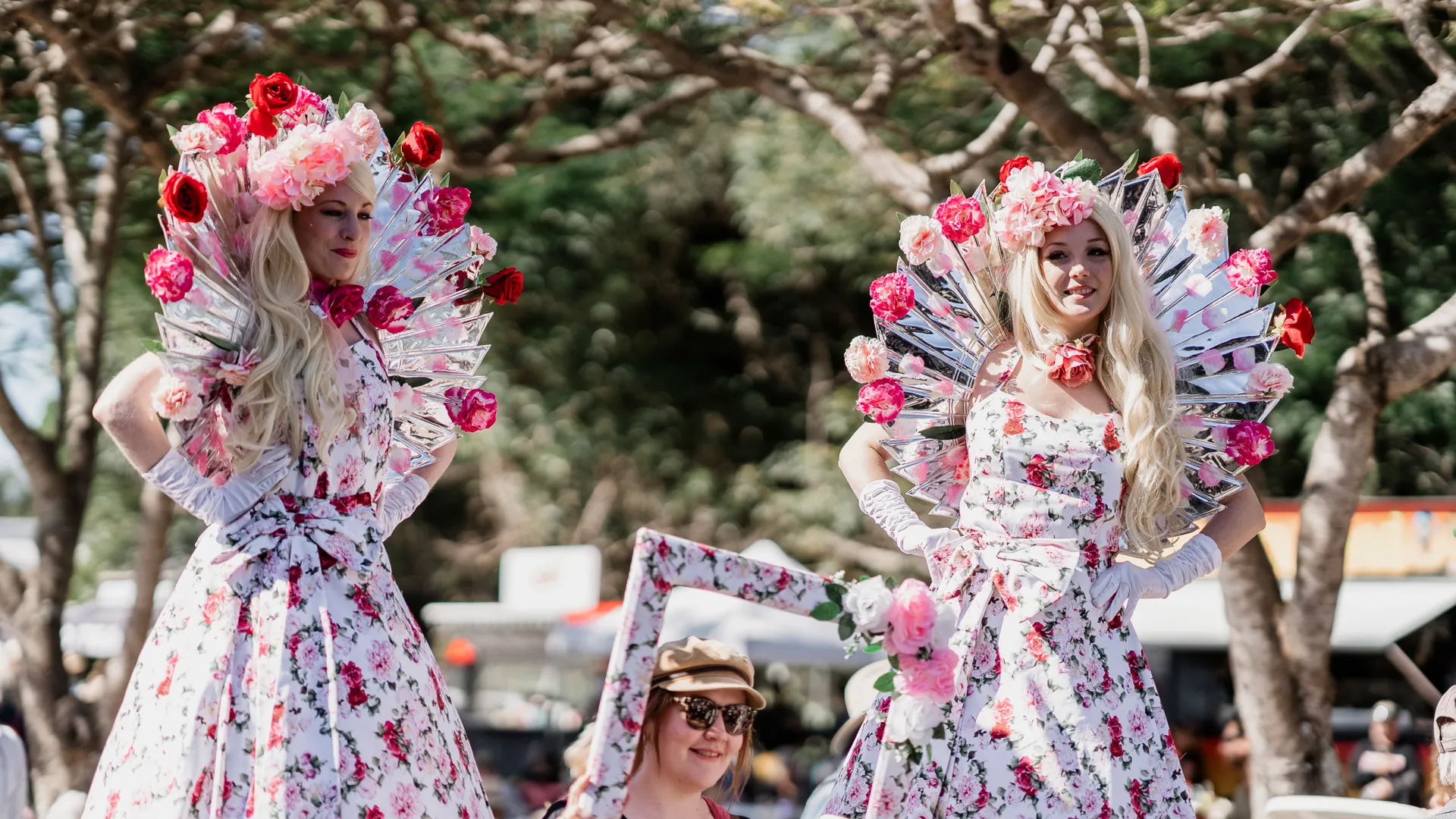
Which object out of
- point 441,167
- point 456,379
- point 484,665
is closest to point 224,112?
point 456,379

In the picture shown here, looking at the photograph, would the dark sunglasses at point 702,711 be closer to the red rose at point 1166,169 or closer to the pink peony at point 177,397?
the pink peony at point 177,397

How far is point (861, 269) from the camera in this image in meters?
15.7

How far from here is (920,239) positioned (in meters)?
3.96

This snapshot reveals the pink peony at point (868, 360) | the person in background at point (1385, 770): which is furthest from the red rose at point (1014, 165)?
the person in background at point (1385, 770)

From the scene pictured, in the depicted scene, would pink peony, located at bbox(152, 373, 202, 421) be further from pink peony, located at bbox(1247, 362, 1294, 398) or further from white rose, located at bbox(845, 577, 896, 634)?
pink peony, located at bbox(1247, 362, 1294, 398)

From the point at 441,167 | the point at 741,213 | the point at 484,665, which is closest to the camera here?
the point at 441,167

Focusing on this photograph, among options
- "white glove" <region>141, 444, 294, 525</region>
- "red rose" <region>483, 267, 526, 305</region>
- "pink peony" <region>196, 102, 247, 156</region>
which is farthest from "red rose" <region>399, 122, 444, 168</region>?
"white glove" <region>141, 444, 294, 525</region>

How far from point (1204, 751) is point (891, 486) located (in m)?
8.05

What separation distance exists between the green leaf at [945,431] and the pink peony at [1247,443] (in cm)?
61

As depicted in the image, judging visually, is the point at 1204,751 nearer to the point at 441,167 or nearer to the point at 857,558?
the point at 857,558

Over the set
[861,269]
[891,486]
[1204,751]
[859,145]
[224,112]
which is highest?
[861,269]

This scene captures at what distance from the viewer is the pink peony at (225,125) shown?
3.56m

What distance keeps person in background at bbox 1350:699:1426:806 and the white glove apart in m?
6.61

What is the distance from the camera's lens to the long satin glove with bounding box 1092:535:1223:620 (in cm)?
359
